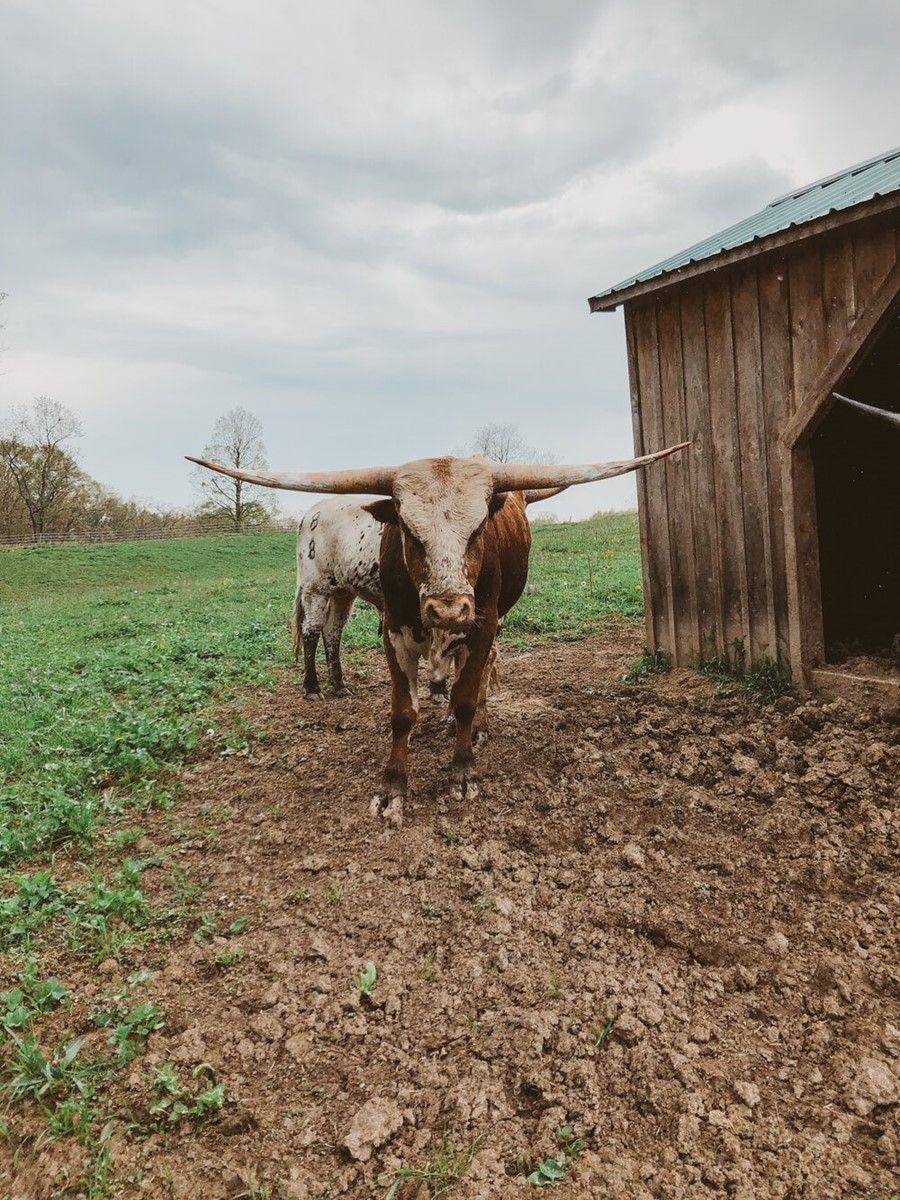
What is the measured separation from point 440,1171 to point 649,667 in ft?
17.5

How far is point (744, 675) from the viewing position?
247 inches

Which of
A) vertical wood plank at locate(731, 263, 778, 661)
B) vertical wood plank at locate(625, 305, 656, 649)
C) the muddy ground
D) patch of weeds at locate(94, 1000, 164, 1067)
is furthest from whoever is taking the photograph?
vertical wood plank at locate(625, 305, 656, 649)

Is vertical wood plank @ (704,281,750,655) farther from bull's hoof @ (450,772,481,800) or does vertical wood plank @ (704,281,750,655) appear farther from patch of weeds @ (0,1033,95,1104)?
patch of weeds @ (0,1033,95,1104)

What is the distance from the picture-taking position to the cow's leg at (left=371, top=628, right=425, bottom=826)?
4.61 meters

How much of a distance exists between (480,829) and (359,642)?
582 cm

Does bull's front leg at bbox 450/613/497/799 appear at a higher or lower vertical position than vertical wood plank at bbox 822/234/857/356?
lower

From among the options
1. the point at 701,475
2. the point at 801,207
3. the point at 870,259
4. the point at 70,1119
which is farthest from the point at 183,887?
the point at 801,207

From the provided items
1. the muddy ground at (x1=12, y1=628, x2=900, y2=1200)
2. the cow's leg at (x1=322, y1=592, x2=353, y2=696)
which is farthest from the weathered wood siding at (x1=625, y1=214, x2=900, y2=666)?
the cow's leg at (x1=322, y1=592, x2=353, y2=696)

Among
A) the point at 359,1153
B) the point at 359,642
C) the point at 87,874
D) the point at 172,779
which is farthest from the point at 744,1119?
the point at 359,642

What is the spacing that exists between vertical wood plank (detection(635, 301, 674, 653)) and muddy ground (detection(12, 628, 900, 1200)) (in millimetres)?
2067

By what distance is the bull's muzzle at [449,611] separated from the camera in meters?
3.71

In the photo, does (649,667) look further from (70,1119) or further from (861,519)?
(70,1119)

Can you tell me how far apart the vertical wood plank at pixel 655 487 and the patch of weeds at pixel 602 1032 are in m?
4.64

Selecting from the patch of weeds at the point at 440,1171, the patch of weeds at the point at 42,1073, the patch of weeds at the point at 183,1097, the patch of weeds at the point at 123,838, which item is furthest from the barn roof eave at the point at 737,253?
the patch of weeds at the point at 42,1073
